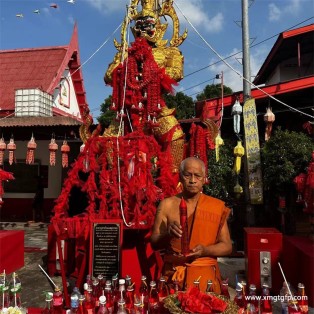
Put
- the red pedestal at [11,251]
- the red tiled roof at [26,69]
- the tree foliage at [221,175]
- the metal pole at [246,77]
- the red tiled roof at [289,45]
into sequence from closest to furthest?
the red pedestal at [11,251] → the metal pole at [246,77] → the tree foliage at [221,175] → the red tiled roof at [289,45] → the red tiled roof at [26,69]

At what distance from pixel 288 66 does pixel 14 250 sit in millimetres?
13602

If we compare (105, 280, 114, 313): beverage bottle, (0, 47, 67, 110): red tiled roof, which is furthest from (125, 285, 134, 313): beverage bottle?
(0, 47, 67, 110): red tiled roof

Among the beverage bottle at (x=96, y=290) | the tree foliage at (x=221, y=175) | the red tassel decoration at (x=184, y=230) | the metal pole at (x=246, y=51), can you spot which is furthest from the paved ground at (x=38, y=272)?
the metal pole at (x=246, y=51)

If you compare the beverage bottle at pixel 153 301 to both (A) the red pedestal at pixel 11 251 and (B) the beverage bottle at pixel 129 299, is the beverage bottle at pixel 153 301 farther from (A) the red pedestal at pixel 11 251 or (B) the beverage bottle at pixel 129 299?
(A) the red pedestal at pixel 11 251

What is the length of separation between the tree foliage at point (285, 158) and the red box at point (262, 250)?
2951mm

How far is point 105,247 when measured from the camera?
4.77 metres

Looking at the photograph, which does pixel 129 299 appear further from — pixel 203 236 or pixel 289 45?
pixel 289 45

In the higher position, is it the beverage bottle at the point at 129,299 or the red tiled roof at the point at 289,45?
the red tiled roof at the point at 289,45

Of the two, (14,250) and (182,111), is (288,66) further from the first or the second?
(14,250)

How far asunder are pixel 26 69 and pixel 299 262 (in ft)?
50.2

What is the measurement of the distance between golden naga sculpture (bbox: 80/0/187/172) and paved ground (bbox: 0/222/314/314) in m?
2.38

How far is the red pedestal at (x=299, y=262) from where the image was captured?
4.85 m

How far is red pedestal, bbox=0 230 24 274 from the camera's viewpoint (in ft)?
21.3

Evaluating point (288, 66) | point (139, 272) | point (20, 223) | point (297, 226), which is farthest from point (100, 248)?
point (288, 66)
